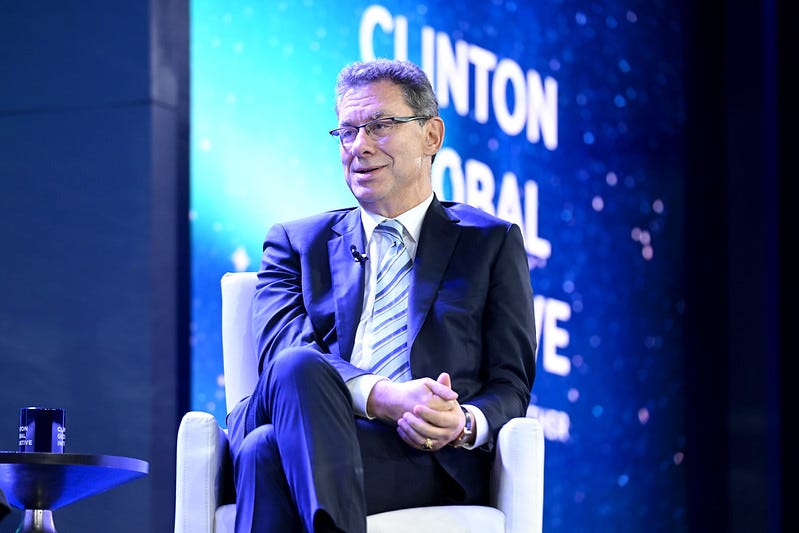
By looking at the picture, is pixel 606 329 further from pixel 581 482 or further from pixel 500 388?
pixel 500 388

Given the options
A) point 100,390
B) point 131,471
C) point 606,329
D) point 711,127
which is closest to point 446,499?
point 131,471

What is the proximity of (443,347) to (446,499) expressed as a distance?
1.06 ft

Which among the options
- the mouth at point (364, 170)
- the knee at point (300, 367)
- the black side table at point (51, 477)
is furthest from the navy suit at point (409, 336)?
the black side table at point (51, 477)

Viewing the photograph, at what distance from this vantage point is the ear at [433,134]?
2.75m

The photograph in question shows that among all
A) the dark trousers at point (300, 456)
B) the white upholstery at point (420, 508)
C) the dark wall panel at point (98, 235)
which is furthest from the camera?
the dark wall panel at point (98, 235)

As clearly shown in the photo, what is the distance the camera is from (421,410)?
7.28ft

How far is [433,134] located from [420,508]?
3.09 ft

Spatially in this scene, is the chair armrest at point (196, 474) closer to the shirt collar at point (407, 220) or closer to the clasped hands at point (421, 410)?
the clasped hands at point (421, 410)

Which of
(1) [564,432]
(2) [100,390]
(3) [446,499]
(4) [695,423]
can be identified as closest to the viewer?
(3) [446,499]

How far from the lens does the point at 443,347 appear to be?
8.11 ft

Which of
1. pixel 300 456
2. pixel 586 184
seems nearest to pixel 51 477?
pixel 300 456

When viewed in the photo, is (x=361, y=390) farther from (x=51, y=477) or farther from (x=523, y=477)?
(x=51, y=477)

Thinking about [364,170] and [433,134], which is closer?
[364,170]

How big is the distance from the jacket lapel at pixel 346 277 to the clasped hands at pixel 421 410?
0.73 feet
